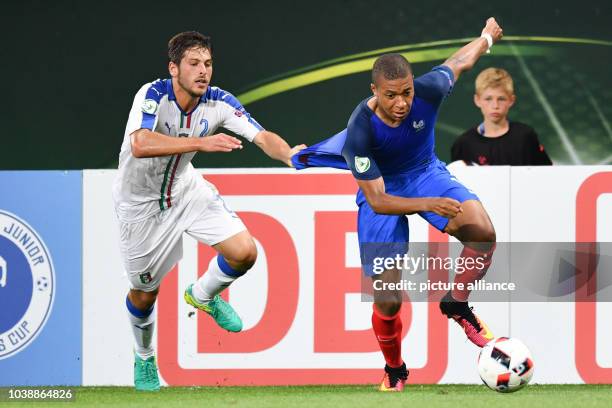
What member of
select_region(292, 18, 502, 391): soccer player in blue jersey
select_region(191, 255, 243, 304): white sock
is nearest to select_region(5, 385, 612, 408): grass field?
select_region(292, 18, 502, 391): soccer player in blue jersey

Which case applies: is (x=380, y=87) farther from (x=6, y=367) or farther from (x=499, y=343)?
(x=6, y=367)

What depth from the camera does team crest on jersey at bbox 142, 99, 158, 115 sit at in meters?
9.64

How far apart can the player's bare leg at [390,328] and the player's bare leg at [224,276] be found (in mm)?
865

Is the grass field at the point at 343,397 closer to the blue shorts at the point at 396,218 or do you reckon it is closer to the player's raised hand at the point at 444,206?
the blue shorts at the point at 396,218

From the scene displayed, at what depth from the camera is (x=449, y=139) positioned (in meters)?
12.6

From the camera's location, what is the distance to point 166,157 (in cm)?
993

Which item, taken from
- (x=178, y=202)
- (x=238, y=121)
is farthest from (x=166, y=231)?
(x=238, y=121)

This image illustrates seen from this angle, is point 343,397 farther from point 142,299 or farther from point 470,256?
point 142,299

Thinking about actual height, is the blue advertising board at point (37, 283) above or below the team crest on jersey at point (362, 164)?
below

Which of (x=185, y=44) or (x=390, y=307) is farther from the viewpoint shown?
(x=185, y=44)

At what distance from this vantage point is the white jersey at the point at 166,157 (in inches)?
388

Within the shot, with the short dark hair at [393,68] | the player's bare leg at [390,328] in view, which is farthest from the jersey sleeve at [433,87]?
the player's bare leg at [390,328]

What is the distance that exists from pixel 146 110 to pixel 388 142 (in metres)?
1.55

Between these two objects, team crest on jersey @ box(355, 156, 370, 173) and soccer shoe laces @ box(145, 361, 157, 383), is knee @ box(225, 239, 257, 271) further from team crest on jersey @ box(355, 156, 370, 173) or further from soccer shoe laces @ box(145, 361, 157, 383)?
team crest on jersey @ box(355, 156, 370, 173)
